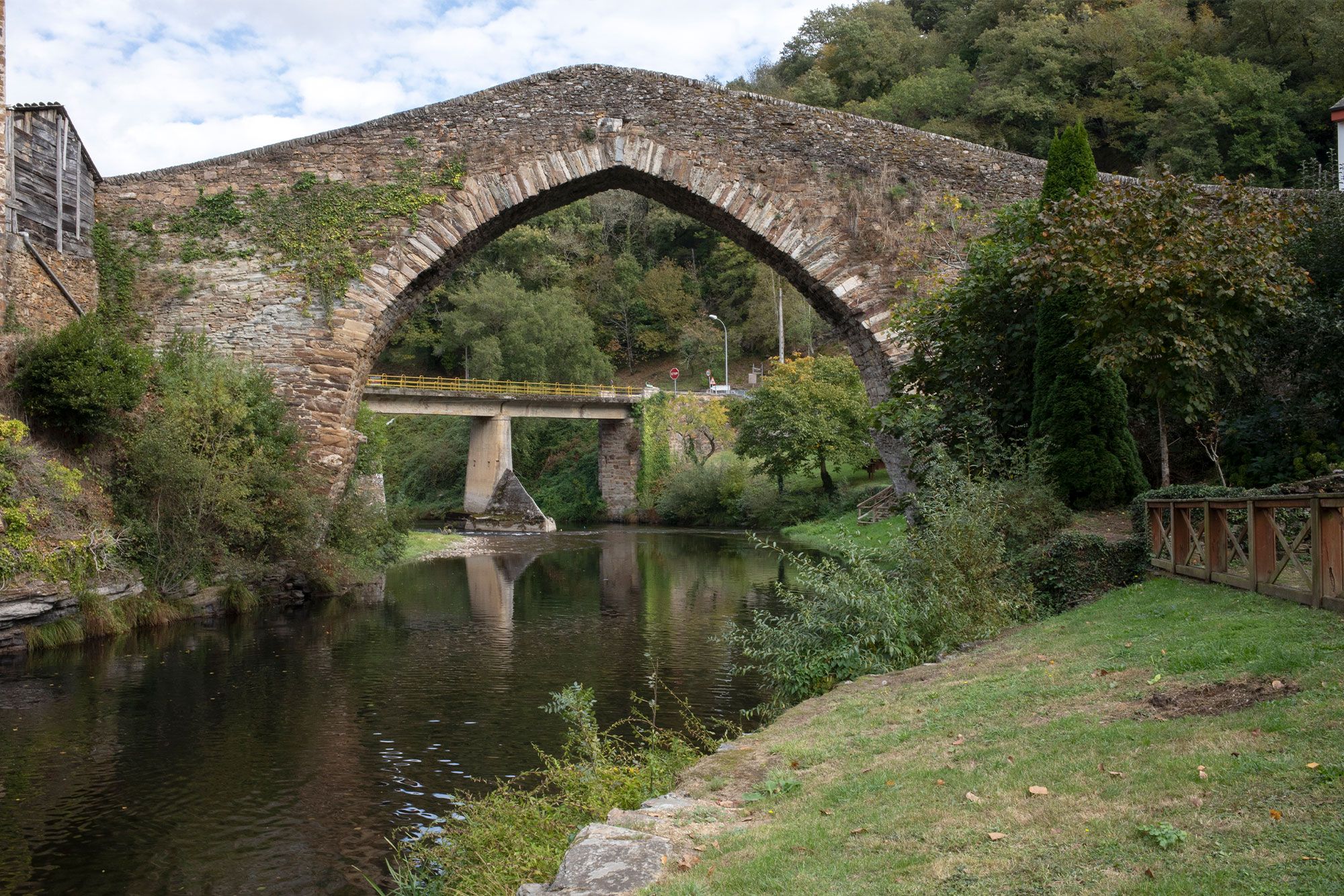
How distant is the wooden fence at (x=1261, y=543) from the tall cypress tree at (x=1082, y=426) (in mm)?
1850

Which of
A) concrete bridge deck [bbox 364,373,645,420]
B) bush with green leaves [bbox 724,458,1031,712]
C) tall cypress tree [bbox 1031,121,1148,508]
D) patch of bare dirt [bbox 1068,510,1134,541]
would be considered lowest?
bush with green leaves [bbox 724,458,1031,712]

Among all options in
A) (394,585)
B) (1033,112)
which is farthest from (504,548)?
(1033,112)

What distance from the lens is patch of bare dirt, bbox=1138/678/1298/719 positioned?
14.4ft

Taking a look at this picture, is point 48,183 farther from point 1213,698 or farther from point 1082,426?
point 1213,698

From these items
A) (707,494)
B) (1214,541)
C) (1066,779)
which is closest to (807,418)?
(707,494)

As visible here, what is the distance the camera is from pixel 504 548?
28.6 m

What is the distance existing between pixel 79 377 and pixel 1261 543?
40.9 ft

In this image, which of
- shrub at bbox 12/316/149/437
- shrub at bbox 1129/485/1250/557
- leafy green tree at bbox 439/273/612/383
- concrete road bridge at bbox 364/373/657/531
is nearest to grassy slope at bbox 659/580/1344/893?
shrub at bbox 1129/485/1250/557

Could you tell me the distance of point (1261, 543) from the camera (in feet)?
23.1

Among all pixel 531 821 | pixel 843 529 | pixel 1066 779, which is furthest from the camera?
pixel 843 529

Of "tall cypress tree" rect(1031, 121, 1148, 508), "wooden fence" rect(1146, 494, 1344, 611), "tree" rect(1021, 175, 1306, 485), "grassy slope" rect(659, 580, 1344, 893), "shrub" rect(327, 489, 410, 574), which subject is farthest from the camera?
"shrub" rect(327, 489, 410, 574)

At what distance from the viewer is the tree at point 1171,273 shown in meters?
9.92

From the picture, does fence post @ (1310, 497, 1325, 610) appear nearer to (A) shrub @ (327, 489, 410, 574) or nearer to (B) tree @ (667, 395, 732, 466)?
(A) shrub @ (327, 489, 410, 574)

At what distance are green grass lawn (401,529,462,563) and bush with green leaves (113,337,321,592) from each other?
10037 mm
